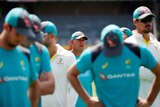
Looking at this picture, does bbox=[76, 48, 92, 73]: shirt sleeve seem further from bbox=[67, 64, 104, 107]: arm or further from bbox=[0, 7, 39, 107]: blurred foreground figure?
bbox=[0, 7, 39, 107]: blurred foreground figure

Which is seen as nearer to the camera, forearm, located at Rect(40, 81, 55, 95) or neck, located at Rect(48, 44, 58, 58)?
forearm, located at Rect(40, 81, 55, 95)

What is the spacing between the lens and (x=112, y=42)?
5699mm

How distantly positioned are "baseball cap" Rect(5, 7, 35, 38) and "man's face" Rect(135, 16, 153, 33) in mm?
2575

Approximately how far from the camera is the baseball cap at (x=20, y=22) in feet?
17.3

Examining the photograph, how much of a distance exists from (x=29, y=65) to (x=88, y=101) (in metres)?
0.83

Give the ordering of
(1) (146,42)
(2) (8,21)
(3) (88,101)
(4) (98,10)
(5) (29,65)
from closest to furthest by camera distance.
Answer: (2) (8,21) < (5) (29,65) < (3) (88,101) < (1) (146,42) < (4) (98,10)

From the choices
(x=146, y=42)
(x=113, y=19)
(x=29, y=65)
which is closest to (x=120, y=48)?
(x=29, y=65)

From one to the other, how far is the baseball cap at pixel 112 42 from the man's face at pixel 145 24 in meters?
1.88

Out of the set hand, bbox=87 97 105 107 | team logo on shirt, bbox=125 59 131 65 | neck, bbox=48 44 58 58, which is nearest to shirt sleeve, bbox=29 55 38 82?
hand, bbox=87 97 105 107

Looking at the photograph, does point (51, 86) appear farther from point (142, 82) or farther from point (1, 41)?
point (142, 82)

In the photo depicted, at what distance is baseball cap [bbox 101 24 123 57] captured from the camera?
571 centimetres

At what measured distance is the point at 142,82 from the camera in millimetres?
8031

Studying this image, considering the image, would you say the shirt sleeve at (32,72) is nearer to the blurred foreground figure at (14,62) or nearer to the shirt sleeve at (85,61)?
the blurred foreground figure at (14,62)

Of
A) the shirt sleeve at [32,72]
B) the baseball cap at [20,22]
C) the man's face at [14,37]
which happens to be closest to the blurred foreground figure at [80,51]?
the shirt sleeve at [32,72]
